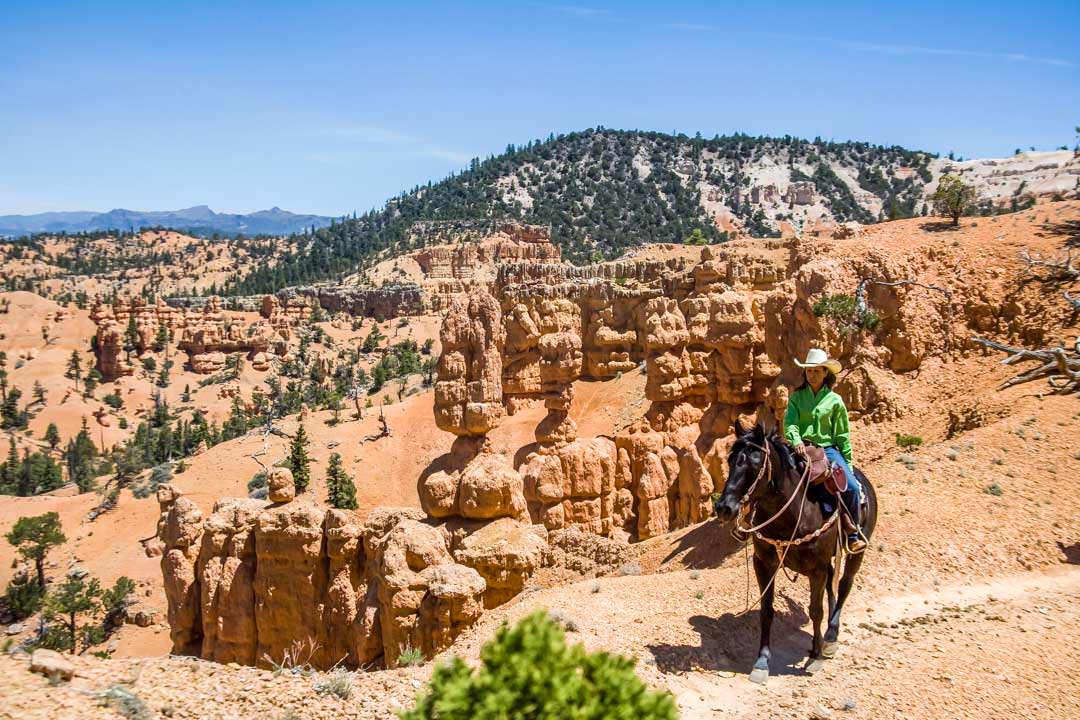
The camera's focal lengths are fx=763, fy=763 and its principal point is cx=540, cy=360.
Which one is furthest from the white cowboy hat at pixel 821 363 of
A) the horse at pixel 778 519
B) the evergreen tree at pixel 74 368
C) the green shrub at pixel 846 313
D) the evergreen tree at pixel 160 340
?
the evergreen tree at pixel 160 340

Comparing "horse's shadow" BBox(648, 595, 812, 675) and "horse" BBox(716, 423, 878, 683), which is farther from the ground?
"horse" BBox(716, 423, 878, 683)

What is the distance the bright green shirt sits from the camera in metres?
9.09

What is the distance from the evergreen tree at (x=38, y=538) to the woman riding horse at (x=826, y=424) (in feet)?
109

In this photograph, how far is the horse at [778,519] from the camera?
8055 millimetres

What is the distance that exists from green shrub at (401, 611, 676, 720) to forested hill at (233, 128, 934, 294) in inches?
3998

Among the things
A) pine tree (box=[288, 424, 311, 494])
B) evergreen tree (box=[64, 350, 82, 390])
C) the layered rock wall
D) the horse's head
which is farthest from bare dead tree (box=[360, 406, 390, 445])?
evergreen tree (box=[64, 350, 82, 390])

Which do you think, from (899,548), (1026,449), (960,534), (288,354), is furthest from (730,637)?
(288,354)

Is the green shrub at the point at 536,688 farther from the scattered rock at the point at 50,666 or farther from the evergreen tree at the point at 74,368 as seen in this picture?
the evergreen tree at the point at 74,368

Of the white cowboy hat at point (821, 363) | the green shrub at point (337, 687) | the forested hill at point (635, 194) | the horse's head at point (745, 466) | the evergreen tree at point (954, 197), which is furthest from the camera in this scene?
the forested hill at point (635, 194)

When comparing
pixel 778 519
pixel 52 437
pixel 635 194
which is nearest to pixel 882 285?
pixel 778 519

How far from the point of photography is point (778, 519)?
27.7 feet

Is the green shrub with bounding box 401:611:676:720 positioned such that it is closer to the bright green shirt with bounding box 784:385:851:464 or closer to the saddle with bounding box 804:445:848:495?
the saddle with bounding box 804:445:848:495

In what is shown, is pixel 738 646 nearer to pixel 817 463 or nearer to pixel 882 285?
pixel 817 463

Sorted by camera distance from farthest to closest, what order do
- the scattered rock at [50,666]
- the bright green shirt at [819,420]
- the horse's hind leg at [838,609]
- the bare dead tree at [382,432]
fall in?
the bare dead tree at [382,432]
the bright green shirt at [819,420]
the horse's hind leg at [838,609]
the scattered rock at [50,666]
